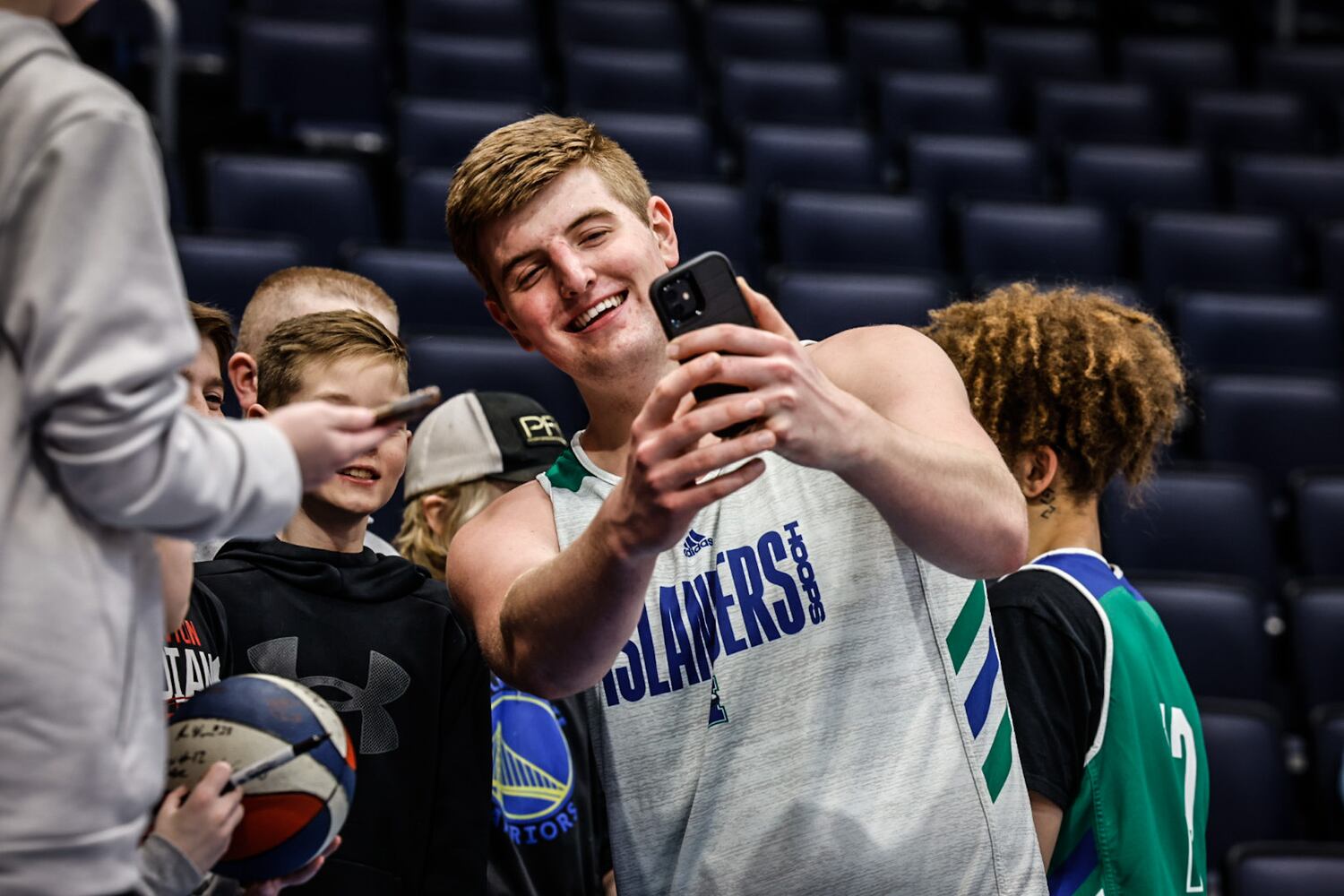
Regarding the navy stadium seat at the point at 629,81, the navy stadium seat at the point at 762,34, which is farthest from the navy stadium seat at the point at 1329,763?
the navy stadium seat at the point at 762,34

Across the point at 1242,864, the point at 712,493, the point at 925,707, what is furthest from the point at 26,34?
the point at 1242,864

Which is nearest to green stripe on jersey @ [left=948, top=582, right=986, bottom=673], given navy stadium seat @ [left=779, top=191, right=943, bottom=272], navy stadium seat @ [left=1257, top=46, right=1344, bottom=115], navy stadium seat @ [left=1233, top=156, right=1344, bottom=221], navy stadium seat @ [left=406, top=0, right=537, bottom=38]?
A: navy stadium seat @ [left=779, top=191, right=943, bottom=272]

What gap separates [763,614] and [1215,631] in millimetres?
2380

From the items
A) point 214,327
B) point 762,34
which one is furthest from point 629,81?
point 214,327

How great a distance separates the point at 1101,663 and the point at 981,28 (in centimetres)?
601

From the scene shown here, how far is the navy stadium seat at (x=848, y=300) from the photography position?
4402 mm

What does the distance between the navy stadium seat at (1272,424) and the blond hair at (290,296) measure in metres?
2.95

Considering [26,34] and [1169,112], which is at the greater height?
[26,34]

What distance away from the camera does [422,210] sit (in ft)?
15.9

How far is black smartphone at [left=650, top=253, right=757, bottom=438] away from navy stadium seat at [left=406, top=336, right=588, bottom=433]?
2.41 metres

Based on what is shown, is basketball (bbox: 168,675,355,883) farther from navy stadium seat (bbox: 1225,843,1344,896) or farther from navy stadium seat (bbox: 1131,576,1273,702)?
navy stadium seat (bbox: 1131,576,1273,702)

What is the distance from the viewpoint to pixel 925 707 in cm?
165

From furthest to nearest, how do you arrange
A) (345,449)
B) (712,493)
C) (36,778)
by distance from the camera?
(712,493), (345,449), (36,778)

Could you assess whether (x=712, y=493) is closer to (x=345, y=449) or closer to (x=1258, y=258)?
(x=345, y=449)
